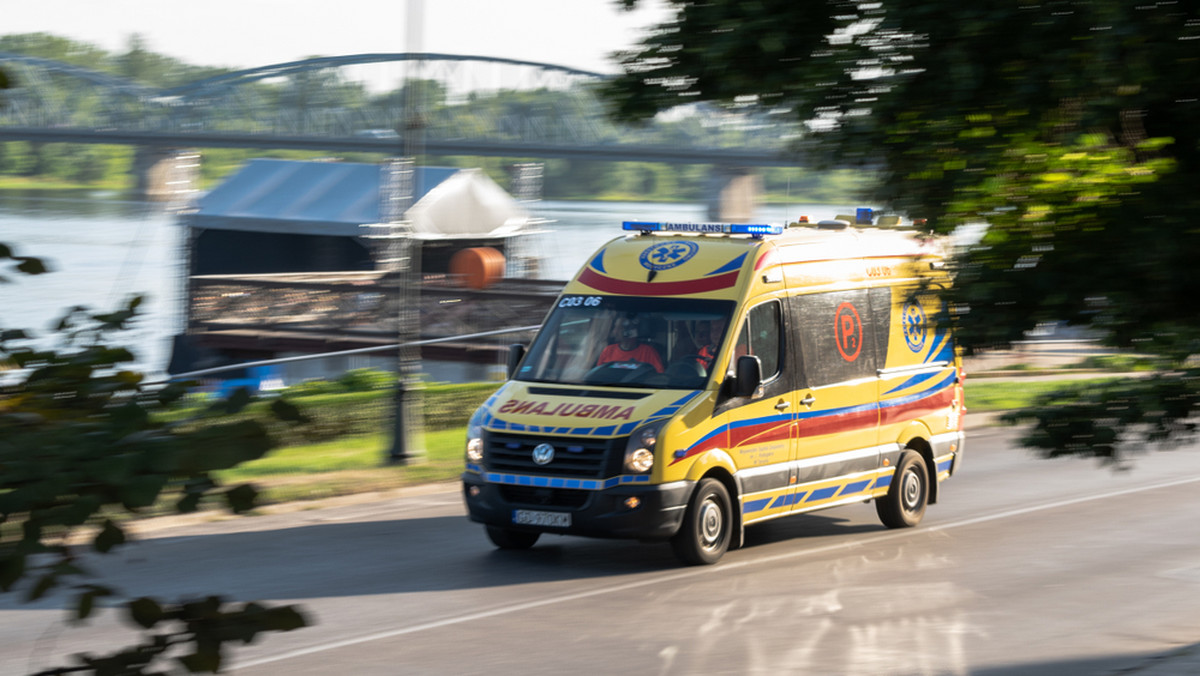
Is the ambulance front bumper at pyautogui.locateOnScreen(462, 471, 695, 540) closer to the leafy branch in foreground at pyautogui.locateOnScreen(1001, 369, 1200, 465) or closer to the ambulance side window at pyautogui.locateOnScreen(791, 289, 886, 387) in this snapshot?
the ambulance side window at pyautogui.locateOnScreen(791, 289, 886, 387)

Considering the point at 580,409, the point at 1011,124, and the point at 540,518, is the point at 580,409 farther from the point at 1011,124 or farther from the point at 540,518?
the point at 1011,124

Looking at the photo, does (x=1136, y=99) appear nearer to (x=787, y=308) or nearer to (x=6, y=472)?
(x=6, y=472)

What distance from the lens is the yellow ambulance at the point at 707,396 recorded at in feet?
30.2

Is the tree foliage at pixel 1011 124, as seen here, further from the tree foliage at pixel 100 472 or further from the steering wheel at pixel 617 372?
the steering wheel at pixel 617 372

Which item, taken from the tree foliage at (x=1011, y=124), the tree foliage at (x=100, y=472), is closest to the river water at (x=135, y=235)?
the tree foliage at (x=1011, y=124)

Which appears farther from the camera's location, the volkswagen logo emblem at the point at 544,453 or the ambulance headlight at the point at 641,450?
the volkswagen logo emblem at the point at 544,453

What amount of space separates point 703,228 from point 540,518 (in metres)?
2.96

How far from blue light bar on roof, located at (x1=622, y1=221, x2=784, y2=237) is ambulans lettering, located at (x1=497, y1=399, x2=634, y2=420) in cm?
196

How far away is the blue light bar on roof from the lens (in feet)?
34.1

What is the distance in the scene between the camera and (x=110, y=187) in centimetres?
7494

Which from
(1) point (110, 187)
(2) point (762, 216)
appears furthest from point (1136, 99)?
(1) point (110, 187)

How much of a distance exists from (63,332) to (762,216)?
58.8 metres

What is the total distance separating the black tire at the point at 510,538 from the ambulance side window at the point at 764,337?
2.16 meters

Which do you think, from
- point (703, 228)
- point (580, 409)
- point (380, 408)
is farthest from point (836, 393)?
point (380, 408)
